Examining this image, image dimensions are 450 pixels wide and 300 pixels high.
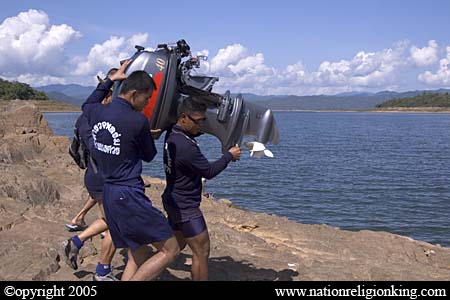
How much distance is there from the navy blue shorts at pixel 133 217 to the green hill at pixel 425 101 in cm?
15287

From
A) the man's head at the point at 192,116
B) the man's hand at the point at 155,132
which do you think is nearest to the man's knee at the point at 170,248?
the man's head at the point at 192,116

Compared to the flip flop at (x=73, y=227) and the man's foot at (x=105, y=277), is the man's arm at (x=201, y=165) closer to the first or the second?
the man's foot at (x=105, y=277)

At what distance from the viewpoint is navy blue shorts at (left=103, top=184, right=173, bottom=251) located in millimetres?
4594

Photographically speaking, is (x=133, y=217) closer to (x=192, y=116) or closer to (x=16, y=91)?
(x=192, y=116)

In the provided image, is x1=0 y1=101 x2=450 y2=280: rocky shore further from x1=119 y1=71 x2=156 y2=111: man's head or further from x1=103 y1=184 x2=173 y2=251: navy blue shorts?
x1=119 y1=71 x2=156 y2=111: man's head

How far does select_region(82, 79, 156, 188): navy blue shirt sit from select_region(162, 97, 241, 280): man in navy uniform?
454mm

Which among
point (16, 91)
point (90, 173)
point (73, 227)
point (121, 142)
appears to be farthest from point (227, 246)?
point (16, 91)

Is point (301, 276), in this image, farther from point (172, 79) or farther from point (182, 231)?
point (172, 79)

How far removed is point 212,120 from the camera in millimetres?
5895

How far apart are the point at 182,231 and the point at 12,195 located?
16.8 ft

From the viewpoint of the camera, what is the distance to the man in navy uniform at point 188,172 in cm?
512

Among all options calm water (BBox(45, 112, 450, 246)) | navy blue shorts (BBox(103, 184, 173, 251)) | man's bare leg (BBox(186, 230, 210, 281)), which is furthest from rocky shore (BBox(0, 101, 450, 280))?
calm water (BBox(45, 112, 450, 246))

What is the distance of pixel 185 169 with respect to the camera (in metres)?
5.17

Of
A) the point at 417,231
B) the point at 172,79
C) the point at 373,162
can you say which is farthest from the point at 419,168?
the point at 172,79
